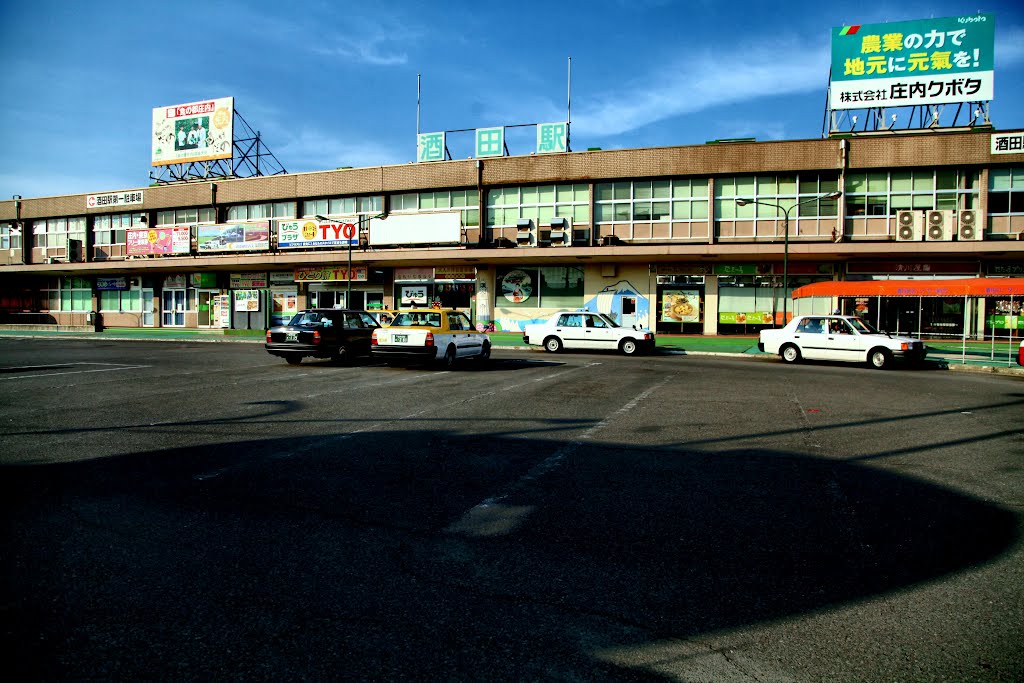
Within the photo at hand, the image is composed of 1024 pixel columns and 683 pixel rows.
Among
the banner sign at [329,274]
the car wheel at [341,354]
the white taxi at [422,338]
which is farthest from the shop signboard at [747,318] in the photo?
the car wheel at [341,354]

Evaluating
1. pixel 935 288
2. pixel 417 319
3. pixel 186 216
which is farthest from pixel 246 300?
pixel 935 288

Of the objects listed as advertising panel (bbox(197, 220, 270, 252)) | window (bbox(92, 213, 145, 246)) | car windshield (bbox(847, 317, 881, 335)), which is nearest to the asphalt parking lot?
car windshield (bbox(847, 317, 881, 335))

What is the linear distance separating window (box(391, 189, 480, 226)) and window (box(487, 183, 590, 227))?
0.92 metres

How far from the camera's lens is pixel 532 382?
44.0ft

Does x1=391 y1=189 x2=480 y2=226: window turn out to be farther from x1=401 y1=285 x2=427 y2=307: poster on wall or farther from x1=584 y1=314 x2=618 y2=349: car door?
x1=584 y1=314 x2=618 y2=349: car door

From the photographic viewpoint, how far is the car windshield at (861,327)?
19.0 metres

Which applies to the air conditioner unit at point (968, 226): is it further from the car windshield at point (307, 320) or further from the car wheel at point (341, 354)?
the car windshield at point (307, 320)

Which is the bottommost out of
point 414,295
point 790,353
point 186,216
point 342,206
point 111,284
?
point 790,353

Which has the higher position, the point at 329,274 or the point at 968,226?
the point at 968,226

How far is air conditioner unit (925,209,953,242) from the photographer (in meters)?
28.5

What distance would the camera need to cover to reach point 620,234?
107ft

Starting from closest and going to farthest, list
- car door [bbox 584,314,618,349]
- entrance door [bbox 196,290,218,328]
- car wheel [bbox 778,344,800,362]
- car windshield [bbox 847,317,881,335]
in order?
car windshield [bbox 847,317,881,335] < car wheel [bbox 778,344,800,362] < car door [bbox 584,314,618,349] < entrance door [bbox 196,290,218,328]

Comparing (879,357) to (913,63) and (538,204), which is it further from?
(538,204)

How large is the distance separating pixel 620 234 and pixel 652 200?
90.5 inches
